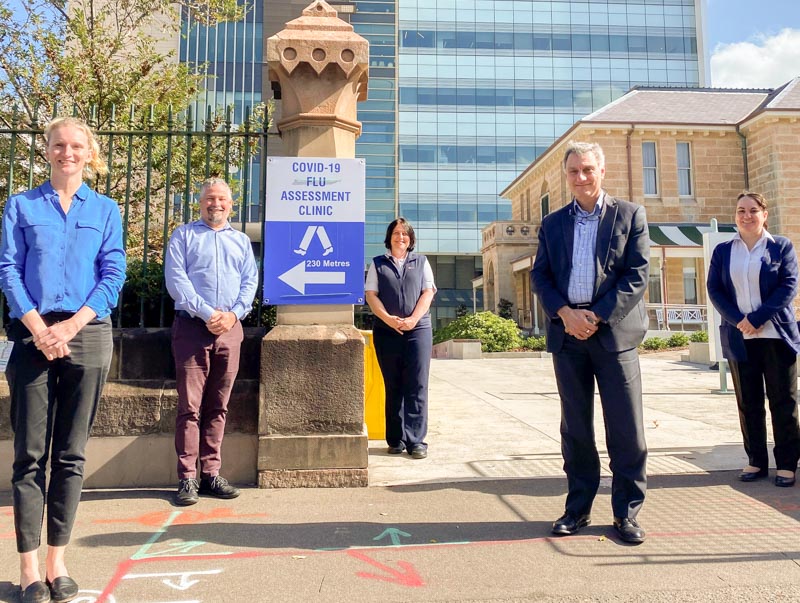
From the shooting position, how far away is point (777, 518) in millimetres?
3432

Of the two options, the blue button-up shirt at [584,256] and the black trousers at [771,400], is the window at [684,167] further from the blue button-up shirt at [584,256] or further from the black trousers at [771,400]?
the blue button-up shirt at [584,256]

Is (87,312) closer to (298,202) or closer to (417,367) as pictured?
(298,202)

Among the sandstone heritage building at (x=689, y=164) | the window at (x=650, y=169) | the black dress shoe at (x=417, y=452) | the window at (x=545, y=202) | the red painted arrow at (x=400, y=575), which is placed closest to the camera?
the red painted arrow at (x=400, y=575)

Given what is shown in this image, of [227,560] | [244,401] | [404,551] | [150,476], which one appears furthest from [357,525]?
[150,476]

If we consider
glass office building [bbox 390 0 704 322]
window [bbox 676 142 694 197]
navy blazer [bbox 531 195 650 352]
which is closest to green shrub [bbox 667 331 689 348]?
window [bbox 676 142 694 197]

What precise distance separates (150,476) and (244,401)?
2.71ft

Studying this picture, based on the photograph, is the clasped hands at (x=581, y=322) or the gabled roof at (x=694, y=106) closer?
the clasped hands at (x=581, y=322)

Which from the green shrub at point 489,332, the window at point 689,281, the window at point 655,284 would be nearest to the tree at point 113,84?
the green shrub at point 489,332

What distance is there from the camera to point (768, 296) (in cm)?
430

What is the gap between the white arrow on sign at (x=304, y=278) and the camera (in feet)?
14.5

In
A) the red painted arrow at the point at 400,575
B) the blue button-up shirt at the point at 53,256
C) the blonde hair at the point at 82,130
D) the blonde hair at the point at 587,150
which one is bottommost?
the red painted arrow at the point at 400,575

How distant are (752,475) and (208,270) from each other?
13.4 feet

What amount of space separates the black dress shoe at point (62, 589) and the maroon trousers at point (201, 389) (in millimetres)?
1380

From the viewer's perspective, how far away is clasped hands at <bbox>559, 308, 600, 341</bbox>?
3133mm
